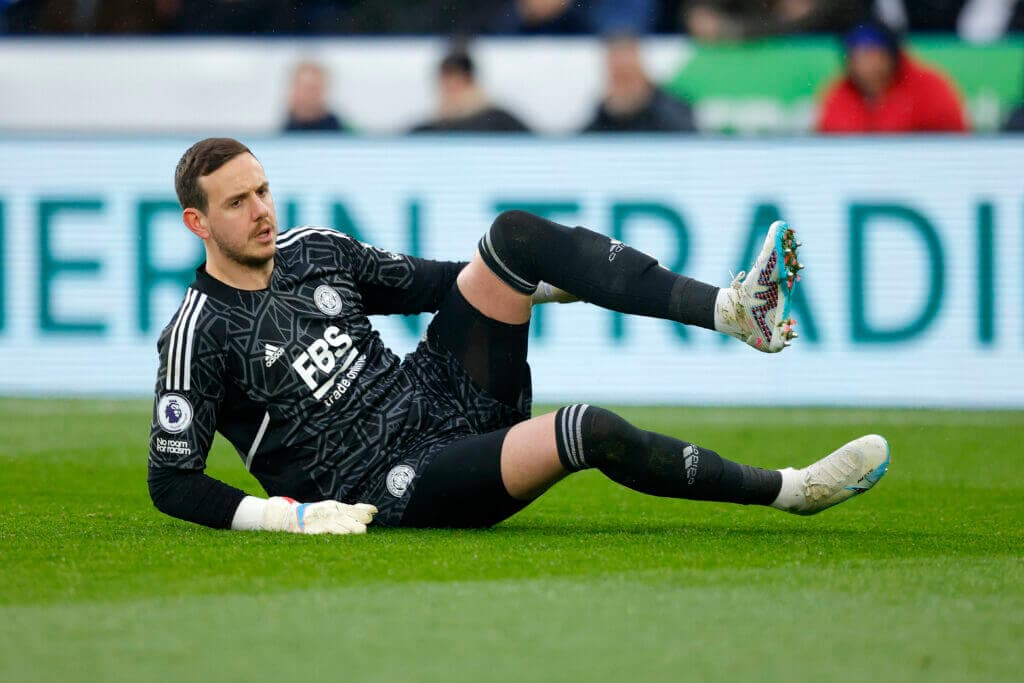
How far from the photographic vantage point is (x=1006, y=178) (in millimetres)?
9586

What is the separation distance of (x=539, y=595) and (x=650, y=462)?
0.79 meters

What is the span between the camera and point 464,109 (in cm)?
1042

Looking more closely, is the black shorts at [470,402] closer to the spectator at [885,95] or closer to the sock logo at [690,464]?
the sock logo at [690,464]

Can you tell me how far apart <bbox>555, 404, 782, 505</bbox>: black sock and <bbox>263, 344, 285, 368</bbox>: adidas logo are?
Answer: 2.89ft

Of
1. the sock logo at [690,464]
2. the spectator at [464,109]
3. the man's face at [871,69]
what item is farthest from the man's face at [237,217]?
the man's face at [871,69]

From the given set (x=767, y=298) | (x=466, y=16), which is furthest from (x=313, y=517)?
(x=466, y=16)

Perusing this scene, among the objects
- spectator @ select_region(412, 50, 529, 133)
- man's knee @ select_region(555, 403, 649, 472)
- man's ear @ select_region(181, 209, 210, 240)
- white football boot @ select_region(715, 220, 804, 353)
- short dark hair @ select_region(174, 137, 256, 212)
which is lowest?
man's knee @ select_region(555, 403, 649, 472)

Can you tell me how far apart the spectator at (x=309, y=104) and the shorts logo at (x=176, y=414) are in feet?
20.3

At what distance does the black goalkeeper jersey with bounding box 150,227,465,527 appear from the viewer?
14.9 ft

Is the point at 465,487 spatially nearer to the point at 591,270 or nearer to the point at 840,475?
the point at 591,270

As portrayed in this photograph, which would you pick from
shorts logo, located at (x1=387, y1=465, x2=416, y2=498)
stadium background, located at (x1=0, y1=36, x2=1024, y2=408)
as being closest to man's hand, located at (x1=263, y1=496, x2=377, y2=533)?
shorts logo, located at (x1=387, y1=465, x2=416, y2=498)

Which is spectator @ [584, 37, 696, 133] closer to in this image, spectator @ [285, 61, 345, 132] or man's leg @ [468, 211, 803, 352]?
spectator @ [285, 61, 345, 132]

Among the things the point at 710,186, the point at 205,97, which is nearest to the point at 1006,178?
the point at 710,186

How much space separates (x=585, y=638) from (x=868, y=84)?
25.0ft
